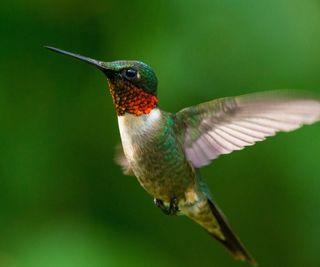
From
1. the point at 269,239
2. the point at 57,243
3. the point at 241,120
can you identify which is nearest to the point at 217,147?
the point at 241,120

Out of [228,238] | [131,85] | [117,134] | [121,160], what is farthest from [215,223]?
[117,134]

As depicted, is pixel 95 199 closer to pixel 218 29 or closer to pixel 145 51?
pixel 145 51

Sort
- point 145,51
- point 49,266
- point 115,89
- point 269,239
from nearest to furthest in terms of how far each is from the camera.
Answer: point 115,89, point 49,266, point 145,51, point 269,239

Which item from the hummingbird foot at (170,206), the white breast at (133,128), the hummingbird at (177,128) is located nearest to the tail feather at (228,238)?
the hummingbird at (177,128)

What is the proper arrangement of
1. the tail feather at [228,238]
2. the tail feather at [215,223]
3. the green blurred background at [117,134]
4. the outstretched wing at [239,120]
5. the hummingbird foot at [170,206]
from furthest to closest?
the green blurred background at [117,134] < the tail feather at [228,238] < the tail feather at [215,223] < the hummingbird foot at [170,206] < the outstretched wing at [239,120]

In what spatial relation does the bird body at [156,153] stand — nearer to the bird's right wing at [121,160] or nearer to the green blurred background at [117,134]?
the bird's right wing at [121,160]

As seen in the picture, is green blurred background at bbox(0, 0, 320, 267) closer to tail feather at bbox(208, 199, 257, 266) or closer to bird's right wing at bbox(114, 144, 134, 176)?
tail feather at bbox(208, 199, 257, 266)

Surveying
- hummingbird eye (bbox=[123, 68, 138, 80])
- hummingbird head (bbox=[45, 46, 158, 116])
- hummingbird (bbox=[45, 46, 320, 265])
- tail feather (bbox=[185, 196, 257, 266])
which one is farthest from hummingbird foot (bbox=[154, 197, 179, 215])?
hummingbird eye (bbox=[123, 68, 138, 80])
